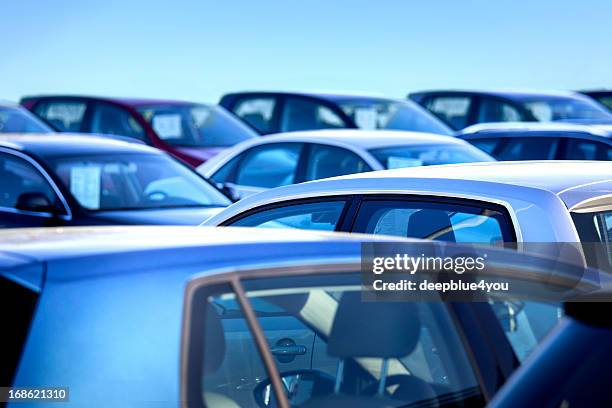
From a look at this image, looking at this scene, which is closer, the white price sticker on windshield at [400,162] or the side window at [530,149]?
the white price sticker on windshield at [400,162]

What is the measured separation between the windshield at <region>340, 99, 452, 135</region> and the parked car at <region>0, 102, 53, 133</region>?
3.55 meters

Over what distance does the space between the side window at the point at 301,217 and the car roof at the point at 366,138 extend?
4.75 meters

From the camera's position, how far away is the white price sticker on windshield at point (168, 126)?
46.6ft

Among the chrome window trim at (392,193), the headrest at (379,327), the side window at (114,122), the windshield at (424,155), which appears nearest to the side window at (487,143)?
the windshield at (424,155)

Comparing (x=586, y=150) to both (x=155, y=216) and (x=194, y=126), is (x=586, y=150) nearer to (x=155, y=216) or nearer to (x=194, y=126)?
(x=155, y=216)

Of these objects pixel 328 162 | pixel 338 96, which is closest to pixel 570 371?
pixel 328 162

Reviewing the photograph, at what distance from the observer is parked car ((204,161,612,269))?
4.21 meters

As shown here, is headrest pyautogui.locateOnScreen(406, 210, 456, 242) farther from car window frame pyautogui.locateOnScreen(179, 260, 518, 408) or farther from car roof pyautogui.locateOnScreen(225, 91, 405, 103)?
car roof pyautogui.locateOnScreen(225, 91, 405, 103)

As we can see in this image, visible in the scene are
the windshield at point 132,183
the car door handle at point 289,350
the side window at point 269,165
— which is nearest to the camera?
the car door handle at point 289,350

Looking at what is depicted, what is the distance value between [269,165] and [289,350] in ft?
22.6

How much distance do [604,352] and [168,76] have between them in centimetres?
2098

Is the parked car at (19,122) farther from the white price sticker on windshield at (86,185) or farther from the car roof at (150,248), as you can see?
the car roof at (150,248)

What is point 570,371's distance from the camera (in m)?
2.42

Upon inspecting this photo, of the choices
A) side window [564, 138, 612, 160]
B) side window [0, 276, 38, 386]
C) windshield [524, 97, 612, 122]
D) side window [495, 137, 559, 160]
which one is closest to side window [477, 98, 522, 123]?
windshield [524, 97, 612, 122]
